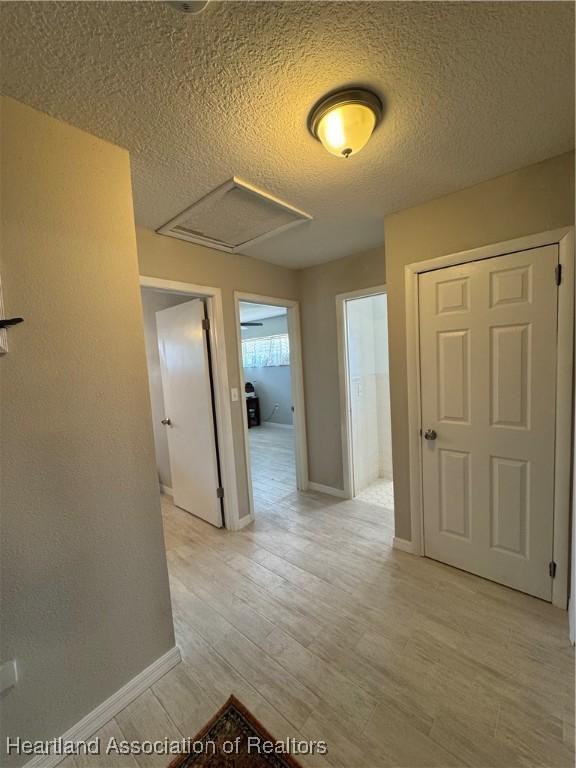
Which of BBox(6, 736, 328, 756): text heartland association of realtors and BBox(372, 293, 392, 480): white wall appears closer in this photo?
BBox(6, 736, 328, 756): text heartland association of realtors

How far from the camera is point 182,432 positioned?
286 cm

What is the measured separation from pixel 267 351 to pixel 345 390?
168 inches

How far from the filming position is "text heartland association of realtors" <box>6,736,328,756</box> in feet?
3.66

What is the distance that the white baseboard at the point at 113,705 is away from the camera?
1.11 metres

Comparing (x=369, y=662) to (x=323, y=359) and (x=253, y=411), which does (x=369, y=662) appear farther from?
(x=253, y=411)

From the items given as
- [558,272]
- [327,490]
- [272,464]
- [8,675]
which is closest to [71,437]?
[8,675]

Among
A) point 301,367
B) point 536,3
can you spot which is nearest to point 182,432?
point 301,367

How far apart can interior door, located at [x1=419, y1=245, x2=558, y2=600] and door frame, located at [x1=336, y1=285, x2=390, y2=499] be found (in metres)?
1.00

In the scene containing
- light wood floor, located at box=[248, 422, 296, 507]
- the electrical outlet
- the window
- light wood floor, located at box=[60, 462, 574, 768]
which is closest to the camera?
the electrical outlet

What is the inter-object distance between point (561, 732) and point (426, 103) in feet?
7.95

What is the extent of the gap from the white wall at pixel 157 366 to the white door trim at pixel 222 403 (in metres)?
0.65

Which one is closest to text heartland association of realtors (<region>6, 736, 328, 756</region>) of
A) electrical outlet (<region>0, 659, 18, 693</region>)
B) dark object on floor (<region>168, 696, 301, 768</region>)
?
dark object on floor (<region>168, 696, 301, 768</region>)

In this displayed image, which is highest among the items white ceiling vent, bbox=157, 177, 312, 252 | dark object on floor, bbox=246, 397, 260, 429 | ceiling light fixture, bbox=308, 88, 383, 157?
white ceiling vent, bbox=157, 177, 312, 252

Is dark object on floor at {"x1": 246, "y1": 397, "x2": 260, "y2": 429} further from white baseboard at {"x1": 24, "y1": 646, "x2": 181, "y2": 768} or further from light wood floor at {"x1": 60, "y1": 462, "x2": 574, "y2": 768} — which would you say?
white baseboard at {"x1": 24, "y1": 646, "x2": 181, "y2": 768}
